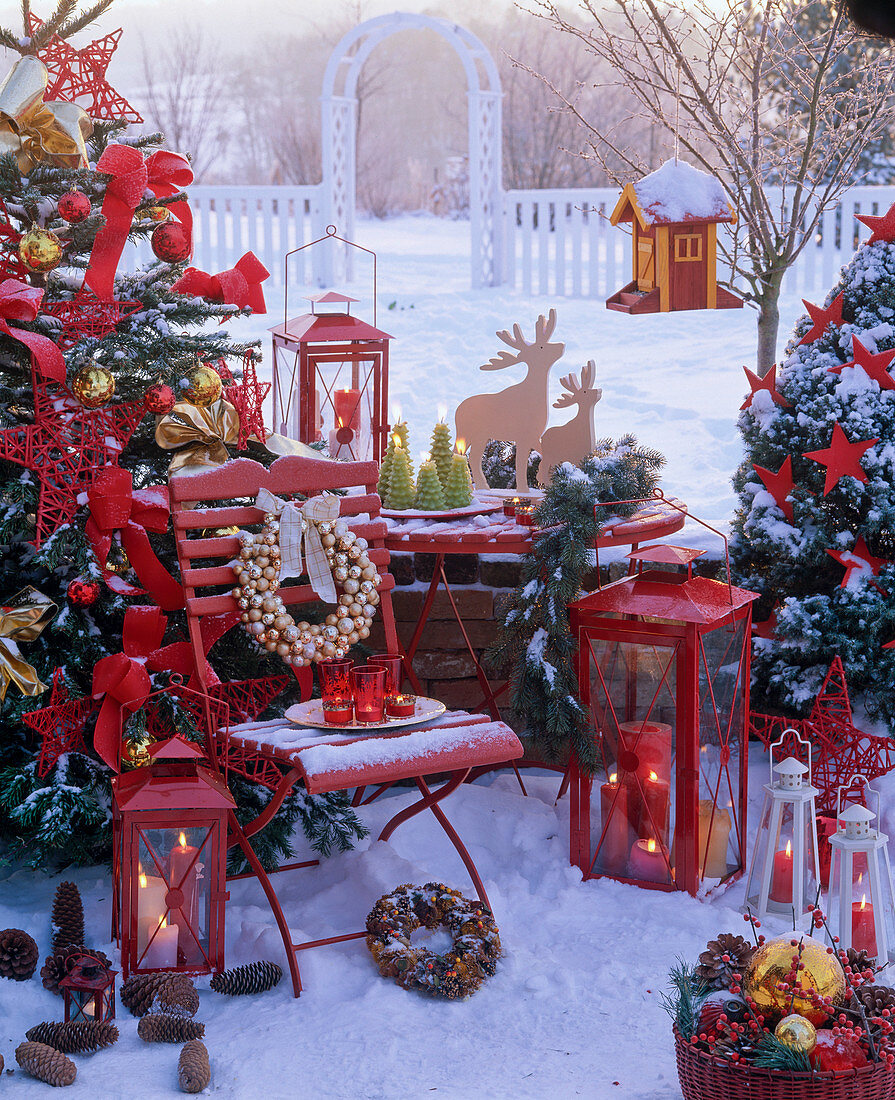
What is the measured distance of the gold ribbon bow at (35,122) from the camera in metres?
3.32

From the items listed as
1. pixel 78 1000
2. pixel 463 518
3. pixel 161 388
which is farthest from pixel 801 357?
pixel 78 1000

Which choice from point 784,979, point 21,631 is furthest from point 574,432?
point 784,979

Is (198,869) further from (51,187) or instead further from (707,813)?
(51,187)

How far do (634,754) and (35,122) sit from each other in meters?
2.32

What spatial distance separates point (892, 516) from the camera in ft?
12.6

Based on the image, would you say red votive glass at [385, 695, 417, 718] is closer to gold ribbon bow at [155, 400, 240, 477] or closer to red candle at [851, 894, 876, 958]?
gold ribbon bow at [155, 400, 240, 477]

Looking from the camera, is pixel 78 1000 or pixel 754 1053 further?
pixel 78 1000

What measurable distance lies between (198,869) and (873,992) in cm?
154

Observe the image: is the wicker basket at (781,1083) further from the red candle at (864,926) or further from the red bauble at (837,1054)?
the red candle at (864,926)

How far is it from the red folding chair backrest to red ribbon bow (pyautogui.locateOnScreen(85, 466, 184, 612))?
86 mm

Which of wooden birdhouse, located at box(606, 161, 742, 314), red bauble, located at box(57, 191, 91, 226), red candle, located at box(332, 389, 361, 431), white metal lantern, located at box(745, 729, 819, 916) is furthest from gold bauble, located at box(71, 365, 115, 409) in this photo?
white metal lantern, located at box(745, 729, 819, 916)

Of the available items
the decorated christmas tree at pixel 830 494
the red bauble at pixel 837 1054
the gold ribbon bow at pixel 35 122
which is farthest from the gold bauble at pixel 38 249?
the red bauble at pixel 837 1054

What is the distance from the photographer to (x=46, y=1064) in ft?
8.86

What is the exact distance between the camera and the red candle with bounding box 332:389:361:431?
13.8ft
